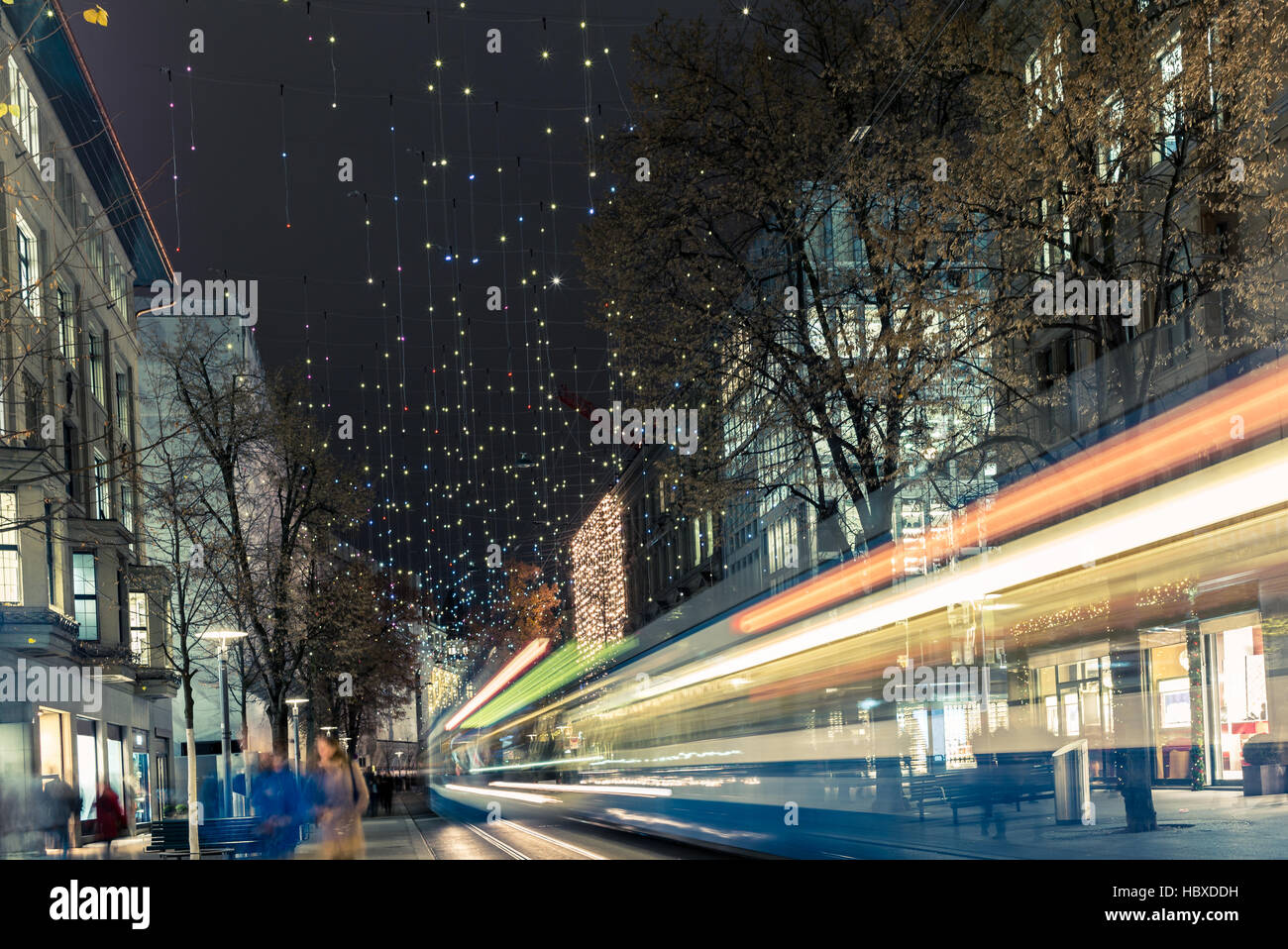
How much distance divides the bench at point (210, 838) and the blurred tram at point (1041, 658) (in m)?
13.5

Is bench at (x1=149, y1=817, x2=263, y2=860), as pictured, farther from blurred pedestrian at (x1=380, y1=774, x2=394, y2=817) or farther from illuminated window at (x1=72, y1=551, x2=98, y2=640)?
blurred pedestrian at (x1=380, y1=774, x2=394, y2=817)

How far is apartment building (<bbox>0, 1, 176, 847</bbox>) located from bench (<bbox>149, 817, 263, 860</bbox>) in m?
3.31

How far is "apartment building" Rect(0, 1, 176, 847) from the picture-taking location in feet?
105

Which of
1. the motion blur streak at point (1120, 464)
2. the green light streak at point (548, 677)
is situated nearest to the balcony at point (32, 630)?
the green light streak at point (548, 677)

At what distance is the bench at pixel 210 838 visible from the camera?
2406 cm

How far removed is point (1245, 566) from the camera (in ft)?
21.1

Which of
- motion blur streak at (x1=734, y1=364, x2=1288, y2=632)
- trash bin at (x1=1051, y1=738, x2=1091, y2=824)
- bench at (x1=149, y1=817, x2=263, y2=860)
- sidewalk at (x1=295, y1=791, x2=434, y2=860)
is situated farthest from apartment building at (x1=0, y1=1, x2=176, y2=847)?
trash bin at (x1=1051, y1=738, x2=1091, y2=824)

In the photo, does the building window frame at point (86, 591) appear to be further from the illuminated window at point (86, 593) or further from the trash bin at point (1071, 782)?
the trash bin at point (1071, 782)

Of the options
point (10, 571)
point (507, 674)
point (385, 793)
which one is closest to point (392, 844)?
point (10, 571)

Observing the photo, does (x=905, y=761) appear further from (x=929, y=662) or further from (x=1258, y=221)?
(x=1258, y=221)

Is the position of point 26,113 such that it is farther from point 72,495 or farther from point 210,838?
point 210,838

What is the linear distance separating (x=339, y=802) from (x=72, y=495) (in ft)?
52.9

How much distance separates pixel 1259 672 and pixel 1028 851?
5.80ft

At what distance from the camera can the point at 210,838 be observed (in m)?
25.5
